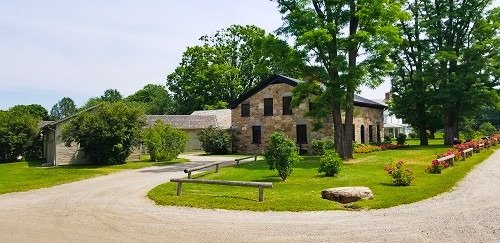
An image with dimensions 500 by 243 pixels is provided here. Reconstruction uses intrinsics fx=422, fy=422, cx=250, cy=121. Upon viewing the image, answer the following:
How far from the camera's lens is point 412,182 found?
637 inches

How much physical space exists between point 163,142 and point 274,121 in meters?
10.5

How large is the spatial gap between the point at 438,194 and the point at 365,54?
15210 mm

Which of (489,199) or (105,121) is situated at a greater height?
(105,121)

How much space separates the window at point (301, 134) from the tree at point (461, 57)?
12.9 meters

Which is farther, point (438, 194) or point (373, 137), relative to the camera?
point (373, 137)


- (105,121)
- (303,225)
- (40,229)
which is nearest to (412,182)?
(303,225)

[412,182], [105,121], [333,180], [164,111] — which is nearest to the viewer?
[412,182]

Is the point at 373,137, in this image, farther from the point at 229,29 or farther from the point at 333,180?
the point at 229,29

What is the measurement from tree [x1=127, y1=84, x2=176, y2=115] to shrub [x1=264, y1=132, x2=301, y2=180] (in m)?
61.2

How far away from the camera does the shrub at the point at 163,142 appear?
30891mm

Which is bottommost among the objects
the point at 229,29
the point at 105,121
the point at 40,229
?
the point at 40,229

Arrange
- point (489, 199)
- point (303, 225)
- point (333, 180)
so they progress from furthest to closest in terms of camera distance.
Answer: point (333, 180)
point (489, 199)
point (303, 225)

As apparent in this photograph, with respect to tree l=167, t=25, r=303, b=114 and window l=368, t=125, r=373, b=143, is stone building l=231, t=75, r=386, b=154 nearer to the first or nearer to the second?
window l=368, t=125, r=373, b=143

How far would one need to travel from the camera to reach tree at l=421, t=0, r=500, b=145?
37781 mm
